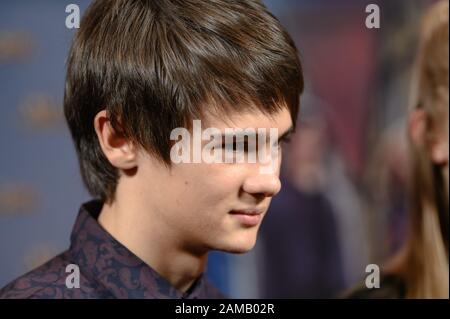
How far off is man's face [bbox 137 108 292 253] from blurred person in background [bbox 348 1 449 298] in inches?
25.3

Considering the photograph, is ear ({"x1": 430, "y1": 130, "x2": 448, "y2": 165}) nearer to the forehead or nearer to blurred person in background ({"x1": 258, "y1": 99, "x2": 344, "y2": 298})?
blurred person in background ({"x1": 258, "y1": 99, "x2": 344, "y2": 298})

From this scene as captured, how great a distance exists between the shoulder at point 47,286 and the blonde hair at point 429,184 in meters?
0.85

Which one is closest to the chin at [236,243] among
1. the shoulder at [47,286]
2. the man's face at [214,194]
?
the man's face at [214,194]

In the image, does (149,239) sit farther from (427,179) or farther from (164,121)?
(427,179)

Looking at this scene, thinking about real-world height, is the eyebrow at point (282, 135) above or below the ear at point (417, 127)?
below

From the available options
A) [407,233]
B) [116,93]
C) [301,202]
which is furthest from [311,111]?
[116,93]

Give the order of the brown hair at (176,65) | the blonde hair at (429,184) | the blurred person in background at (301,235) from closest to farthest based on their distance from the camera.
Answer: the brown hair at (176,65), the blonde hair at (429,184), the blurred person in background at (301,235)

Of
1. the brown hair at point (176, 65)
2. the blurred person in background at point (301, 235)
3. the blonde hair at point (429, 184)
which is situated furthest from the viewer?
the blurred person in background at point (301, 235)

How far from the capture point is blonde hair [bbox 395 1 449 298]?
1.64m

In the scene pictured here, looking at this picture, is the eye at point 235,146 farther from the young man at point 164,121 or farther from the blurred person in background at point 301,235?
the blurred person in background at point 301,235

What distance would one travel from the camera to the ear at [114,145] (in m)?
1.14

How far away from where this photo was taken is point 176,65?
1.08 m

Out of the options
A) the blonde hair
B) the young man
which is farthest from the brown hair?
the blonde hair

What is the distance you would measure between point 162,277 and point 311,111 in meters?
0.76
